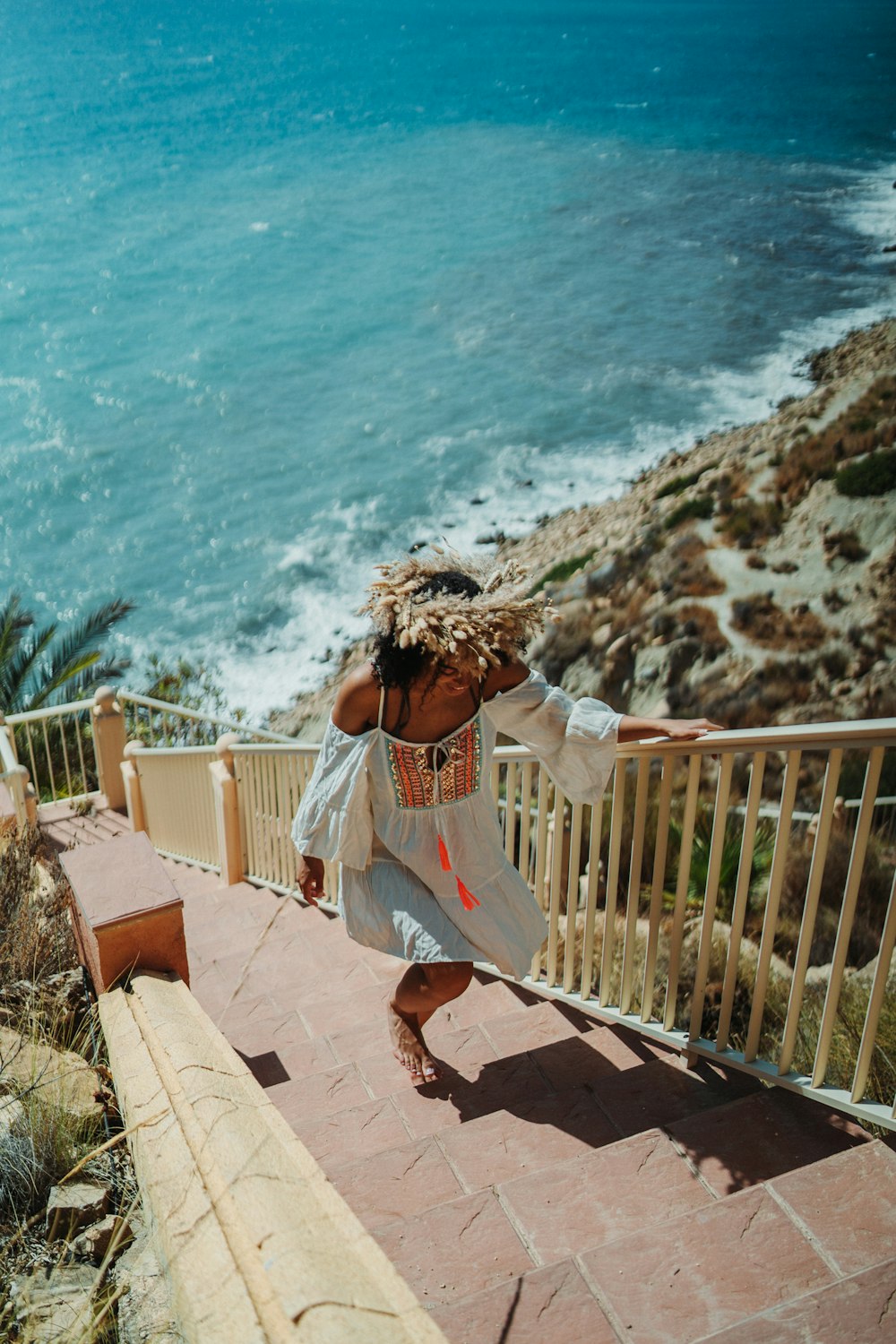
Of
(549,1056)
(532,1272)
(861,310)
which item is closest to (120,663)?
(549,1056)

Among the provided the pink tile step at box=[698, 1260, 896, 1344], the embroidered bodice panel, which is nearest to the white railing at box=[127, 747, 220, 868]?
the embroidered bodice panel

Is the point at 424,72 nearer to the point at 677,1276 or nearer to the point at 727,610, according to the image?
the point at 727,610

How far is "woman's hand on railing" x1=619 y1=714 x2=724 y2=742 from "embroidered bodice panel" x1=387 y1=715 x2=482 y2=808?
0.46m

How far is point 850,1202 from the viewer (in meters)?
2.40

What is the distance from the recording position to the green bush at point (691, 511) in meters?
17.7

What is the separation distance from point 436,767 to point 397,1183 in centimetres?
113

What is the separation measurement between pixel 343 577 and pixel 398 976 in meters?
26.4

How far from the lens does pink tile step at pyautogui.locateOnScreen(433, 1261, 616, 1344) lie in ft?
7.13

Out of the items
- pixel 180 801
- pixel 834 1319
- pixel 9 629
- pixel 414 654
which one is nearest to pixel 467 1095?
pixel 414 654

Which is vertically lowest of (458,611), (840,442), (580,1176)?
(840,442)

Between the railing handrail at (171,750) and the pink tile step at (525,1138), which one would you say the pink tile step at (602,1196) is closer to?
the pink tile step at (525,1138)

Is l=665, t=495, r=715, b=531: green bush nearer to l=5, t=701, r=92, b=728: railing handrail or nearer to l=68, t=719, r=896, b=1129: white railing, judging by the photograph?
l=68, t=719, r=896, b=1129: white railing

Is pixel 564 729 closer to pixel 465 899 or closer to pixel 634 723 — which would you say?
pixel 634 723

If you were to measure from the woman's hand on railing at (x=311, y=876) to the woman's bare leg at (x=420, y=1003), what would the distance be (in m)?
0.39
